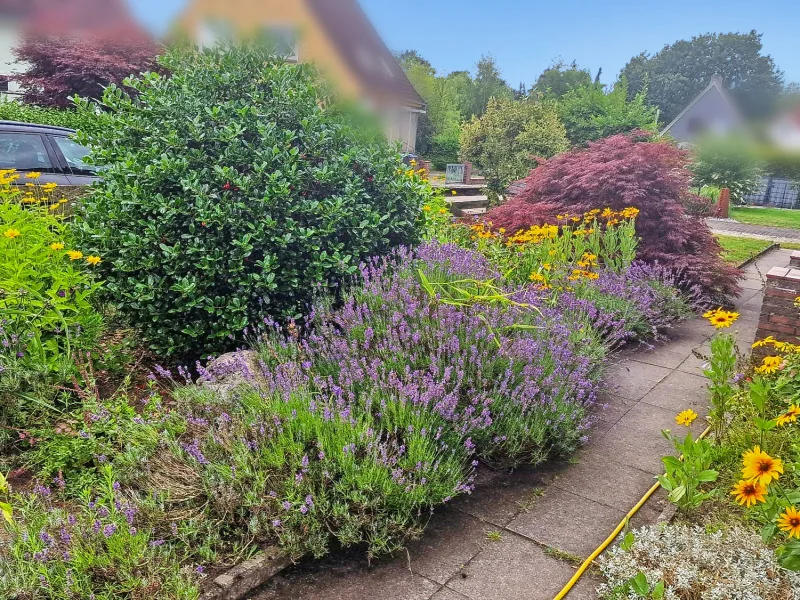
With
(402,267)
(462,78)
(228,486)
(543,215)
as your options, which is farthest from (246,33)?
(462,78)

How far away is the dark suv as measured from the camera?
6.73m

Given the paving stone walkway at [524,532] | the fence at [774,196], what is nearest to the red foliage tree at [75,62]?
the paving stone walkway at [524,532]

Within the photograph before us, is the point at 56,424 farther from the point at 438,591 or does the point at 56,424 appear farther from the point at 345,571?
the point at 438,591

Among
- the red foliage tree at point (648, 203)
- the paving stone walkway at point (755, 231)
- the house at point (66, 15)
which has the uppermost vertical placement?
the house at point (66, 15)

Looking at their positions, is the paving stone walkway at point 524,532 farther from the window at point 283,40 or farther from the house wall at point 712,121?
the window at point 283,40

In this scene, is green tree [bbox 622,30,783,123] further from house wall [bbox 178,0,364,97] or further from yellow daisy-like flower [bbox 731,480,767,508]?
yellow daisy-like flower [bbox 731,480,767,508]

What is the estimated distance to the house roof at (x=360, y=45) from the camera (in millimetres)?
3881

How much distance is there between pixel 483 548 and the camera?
8.20 feet

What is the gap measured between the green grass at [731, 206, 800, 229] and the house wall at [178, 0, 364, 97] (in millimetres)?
14177

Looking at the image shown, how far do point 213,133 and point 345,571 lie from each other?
2781 millimetres

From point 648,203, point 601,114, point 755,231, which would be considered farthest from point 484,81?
point 648,203

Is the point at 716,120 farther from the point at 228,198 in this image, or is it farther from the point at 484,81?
the point at 484,81

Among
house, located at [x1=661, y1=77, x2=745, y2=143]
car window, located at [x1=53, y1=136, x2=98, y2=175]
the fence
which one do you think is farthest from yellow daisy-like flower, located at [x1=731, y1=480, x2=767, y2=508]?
the fence

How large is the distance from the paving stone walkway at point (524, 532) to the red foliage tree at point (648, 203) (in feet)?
9.05
